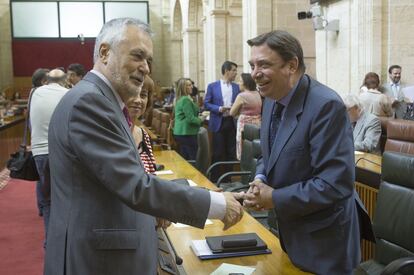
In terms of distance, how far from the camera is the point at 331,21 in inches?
286

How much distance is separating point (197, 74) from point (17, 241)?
11.4 meters

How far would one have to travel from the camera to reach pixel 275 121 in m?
2.10

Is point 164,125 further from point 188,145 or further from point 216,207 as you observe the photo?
point 216,207

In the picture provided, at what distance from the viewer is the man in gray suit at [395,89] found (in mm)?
6719

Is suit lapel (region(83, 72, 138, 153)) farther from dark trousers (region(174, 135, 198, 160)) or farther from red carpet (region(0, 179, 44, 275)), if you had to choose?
dark trousers (region(174, 135, 198, 160))

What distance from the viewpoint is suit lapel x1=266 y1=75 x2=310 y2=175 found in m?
1.92

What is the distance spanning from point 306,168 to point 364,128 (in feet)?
10.8

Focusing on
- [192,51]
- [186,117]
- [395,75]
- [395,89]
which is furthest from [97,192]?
[192,51]

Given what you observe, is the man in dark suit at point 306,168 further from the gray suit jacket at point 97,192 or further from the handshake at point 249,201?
Result: the gray suit jacket at point 97,192

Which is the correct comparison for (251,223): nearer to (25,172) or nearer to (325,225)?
(325,225)

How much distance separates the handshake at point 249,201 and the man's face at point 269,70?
14.3 inches

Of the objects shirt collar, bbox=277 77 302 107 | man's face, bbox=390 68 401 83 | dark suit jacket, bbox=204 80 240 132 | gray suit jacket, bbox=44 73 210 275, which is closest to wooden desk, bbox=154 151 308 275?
gray suit jacket, bbox=44 73 210 275

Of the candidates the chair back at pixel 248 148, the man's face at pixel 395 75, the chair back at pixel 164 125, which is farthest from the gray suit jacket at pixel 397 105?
the chair back at pixel 164 125

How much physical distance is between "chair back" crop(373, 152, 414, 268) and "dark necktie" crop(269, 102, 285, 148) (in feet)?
3.04
